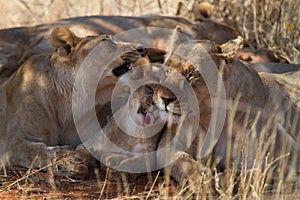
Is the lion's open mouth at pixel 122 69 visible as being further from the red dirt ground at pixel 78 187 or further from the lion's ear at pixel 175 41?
the red dirt ground at pixel 78 187

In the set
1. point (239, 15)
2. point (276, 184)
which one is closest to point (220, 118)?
point (276, 184)

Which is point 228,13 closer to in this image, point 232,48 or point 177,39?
point 177,39

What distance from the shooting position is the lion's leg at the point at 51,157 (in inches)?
189

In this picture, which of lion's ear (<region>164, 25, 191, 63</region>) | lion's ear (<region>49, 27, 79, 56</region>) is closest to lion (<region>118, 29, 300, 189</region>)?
lion's ear (<region>164, 25, 191, 63</region>)

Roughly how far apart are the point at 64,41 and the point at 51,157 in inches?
33.1

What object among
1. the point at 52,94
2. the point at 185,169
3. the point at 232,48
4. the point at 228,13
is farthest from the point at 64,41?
the point at 228,13

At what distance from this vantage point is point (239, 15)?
8.38m

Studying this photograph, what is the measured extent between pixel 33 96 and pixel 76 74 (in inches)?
12.3

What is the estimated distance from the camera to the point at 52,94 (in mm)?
5281

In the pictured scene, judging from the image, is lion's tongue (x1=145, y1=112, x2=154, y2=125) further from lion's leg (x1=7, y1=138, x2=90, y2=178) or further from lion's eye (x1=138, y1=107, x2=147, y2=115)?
lion's leg (x1=7, y1=138, x2=90, y2=178)

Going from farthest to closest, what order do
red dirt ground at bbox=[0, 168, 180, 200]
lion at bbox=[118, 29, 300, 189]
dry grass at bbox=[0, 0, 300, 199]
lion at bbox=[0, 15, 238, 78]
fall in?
dry grass at bbox=[0, 0, 300, 199]
lion at bbox=[0, 15, 238, 78]
lion at bbox=[118, 29, 300, 189]
red dirt ground at bbox=[0, 168, 180, 200]

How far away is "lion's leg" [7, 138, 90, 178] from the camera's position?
480cm

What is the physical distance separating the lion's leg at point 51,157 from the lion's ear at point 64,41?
25.7 inches

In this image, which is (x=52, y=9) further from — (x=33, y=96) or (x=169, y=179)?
(x=169, y=179)
